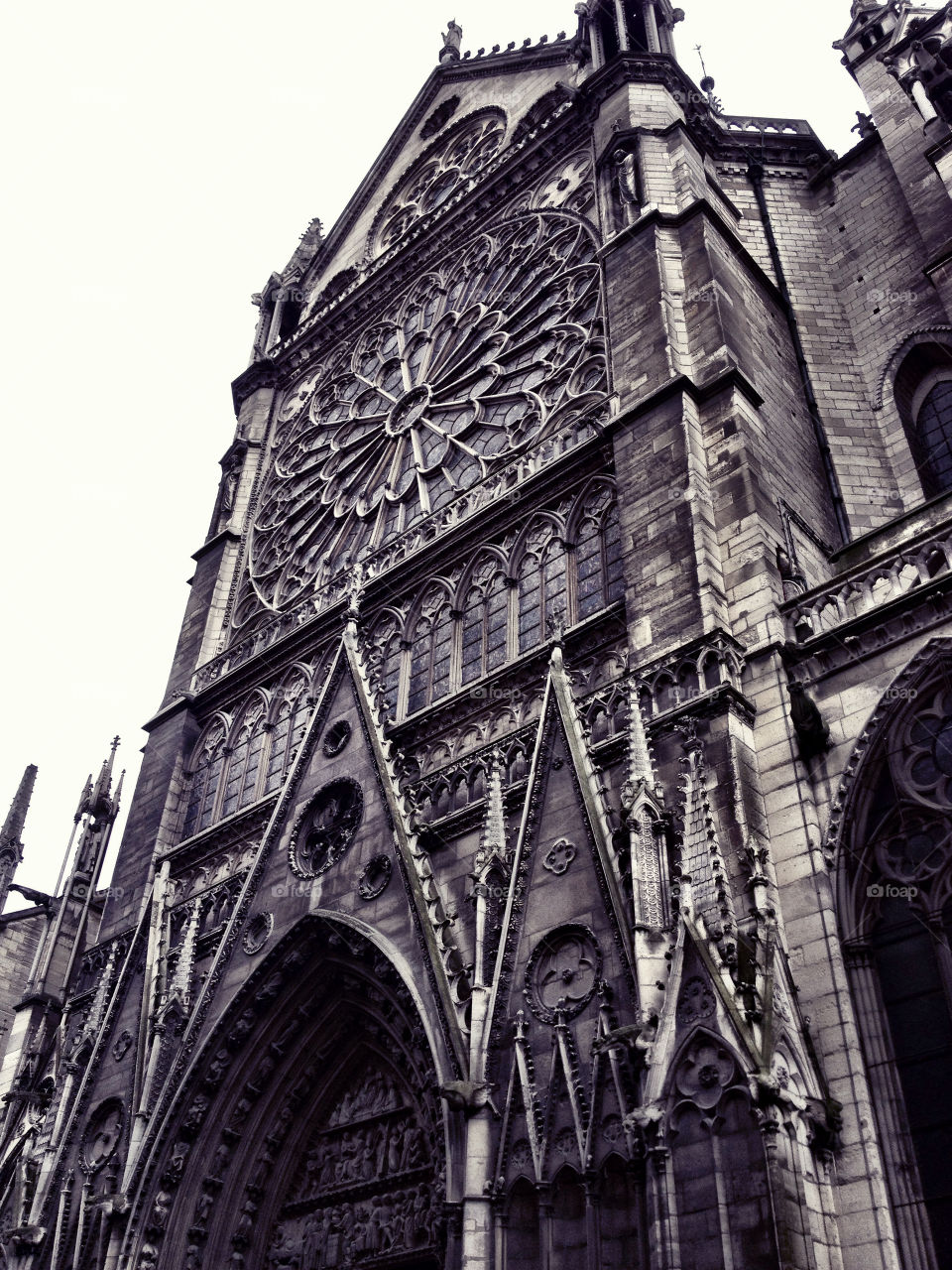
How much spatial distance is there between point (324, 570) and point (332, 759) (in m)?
6.37

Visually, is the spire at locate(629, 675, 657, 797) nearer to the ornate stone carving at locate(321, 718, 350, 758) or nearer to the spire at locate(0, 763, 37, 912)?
the ornate stone carving at locate(321, 718, 350, 758)

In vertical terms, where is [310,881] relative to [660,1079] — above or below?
above

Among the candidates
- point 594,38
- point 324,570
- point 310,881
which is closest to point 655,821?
point 310,881

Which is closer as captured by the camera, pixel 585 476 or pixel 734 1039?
pixel 734 1039

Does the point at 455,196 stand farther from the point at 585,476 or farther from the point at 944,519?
the point at 944,519

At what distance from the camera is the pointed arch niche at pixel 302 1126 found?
1300 centimetres

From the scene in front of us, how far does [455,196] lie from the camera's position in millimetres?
24594

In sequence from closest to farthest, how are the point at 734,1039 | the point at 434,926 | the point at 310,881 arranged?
1. the point at 734,1039
2. the point at 434,926
3. the point at 310,881

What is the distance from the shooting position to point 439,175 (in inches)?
1057

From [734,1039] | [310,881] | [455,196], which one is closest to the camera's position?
[734,1039]

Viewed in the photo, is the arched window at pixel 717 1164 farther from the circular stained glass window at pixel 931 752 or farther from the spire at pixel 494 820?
the spire at pixel 494 820

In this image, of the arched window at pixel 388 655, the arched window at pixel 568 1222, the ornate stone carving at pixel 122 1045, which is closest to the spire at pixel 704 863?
the arched window at pixel 568 1222

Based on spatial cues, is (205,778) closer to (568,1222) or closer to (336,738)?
(336,738)

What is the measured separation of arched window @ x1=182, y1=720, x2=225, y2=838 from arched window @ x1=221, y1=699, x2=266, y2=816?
0.28m
